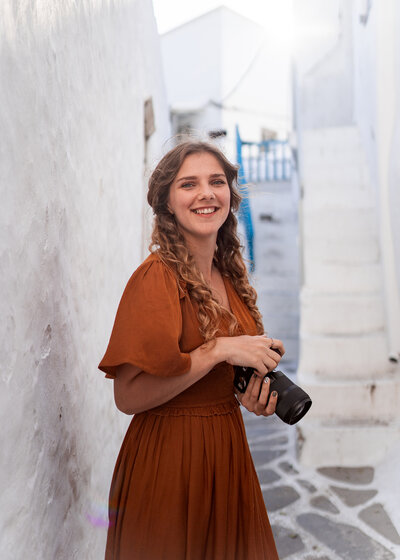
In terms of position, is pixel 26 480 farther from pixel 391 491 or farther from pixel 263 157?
pixel 263 157

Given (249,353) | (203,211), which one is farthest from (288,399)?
(203,211)

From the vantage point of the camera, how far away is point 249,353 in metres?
1.34

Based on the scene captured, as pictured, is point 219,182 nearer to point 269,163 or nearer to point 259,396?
point 259,396

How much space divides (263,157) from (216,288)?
9448 mm

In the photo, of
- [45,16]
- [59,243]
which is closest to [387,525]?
[59,243]

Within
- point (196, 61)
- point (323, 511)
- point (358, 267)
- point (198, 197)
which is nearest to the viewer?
point (198, 197)

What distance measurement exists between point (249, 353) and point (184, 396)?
0.24m

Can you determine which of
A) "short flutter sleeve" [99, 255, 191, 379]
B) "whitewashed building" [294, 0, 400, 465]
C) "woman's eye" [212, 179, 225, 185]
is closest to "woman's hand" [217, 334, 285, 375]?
"short flutter sleeve" [99, 255, 191, 379]

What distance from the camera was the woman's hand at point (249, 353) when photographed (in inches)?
52.6

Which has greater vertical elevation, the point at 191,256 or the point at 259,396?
the point at 191,256

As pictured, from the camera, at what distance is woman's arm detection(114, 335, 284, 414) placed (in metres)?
1.29

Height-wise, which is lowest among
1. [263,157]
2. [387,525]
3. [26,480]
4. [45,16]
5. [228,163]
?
[387,525]

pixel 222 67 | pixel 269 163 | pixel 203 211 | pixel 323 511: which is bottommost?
pixel 323 511

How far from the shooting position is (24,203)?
137 centimetres
